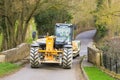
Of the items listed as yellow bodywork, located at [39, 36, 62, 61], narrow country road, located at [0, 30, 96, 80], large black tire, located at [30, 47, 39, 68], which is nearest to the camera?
narrow country road, located at [0, 30, 96, 80]

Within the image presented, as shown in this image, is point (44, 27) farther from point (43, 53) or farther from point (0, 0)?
point (43, 53)

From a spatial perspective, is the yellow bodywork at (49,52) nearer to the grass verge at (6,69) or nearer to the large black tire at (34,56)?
the large black tire at (34,56)

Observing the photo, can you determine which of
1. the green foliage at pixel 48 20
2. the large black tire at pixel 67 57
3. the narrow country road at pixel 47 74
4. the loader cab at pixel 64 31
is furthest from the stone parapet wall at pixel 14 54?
the green foliage at pixel 48 20

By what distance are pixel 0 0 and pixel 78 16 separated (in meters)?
41.3

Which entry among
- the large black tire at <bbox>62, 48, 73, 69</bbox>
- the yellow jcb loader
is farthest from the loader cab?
the large black tire at <bbox>62, 48, 73, 69</bbox>

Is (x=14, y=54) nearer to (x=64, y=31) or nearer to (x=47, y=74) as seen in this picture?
(x=64, y=31)

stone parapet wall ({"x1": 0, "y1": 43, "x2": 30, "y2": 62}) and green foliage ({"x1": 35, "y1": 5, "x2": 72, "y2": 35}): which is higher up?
green foliage ({"x1": 35, "y1": 5, "x2": 72, "y2": 35})

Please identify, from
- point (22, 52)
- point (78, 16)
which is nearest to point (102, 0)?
point (78, 16)

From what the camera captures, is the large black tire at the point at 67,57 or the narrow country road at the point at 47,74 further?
the large black tire at the point at 67,57

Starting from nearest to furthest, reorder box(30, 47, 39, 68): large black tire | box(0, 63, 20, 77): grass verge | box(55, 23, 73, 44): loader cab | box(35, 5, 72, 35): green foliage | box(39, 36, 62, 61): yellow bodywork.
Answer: box(0, 63, 20, 77): grass verge
box(30, 47, 39, 68): large black tire
box(39, 36, 62, 61): yellow bodywork
box(55, 23, 73, 44): loader cab
box(35, 5, 72, 35): green foliage

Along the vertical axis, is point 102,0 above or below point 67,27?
above

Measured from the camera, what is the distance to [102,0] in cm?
6419

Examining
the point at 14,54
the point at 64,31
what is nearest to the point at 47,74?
the point at 14,54

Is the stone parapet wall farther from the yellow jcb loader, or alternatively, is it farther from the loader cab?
the loader cab
